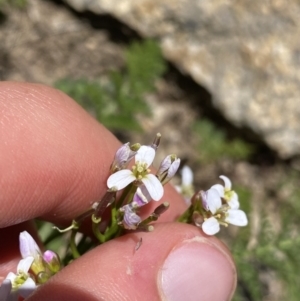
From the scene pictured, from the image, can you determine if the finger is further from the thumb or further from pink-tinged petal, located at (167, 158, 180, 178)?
pink-tinged petal, located at (167, 158, 180, 178)

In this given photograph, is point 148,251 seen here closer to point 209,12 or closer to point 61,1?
point 209,12

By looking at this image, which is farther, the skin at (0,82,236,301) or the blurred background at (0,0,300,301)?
the blurred background at (0,0,300,301)

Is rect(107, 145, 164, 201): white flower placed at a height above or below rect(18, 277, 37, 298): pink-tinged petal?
above

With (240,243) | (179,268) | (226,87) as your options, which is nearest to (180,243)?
(179,268)

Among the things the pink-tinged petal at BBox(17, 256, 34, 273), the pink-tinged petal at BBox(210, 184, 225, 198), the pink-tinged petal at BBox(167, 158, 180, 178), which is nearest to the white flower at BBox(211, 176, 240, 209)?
the pink-tinged petal at BBox(210, 184, 225, 198)

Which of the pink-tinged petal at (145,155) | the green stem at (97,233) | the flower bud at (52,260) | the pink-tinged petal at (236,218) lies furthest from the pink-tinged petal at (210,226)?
the flower bud at (52,260)

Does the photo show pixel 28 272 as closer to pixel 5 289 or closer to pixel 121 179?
pixel 5 289

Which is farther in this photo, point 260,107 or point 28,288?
point 260,107

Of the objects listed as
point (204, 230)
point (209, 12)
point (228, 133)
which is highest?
point (209, 12)
